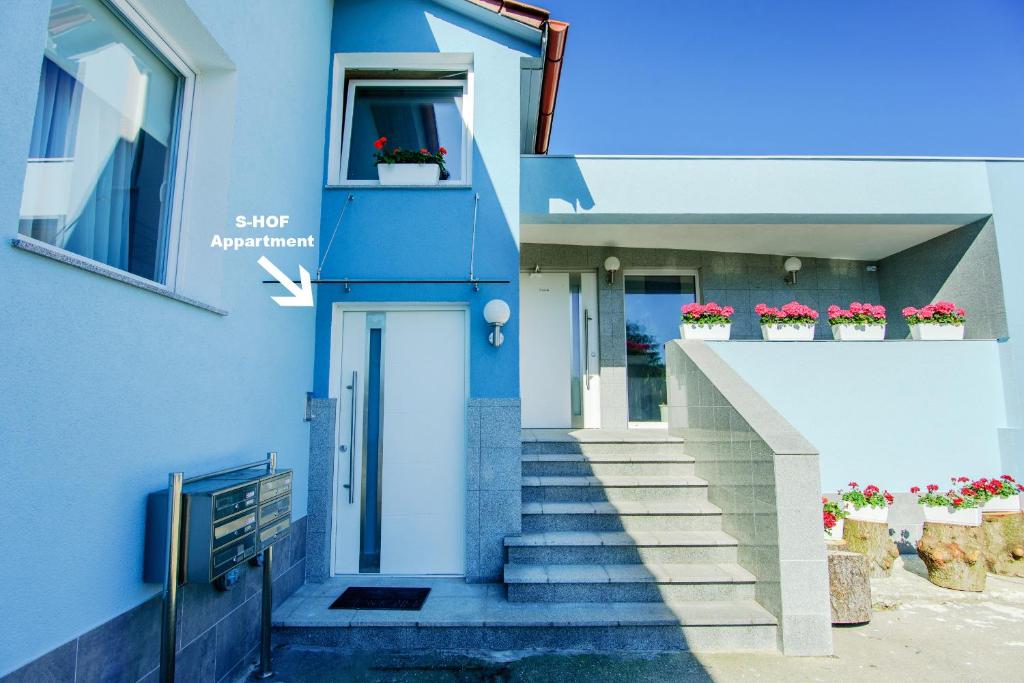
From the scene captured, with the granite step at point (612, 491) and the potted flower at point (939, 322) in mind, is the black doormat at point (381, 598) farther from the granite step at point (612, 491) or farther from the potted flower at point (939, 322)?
the potted flower at point (939, 322)

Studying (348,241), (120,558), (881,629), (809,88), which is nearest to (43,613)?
(120,558)

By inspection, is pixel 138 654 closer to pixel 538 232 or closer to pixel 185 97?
pixel 185 97

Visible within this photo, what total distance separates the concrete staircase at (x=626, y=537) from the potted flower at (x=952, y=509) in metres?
2.31

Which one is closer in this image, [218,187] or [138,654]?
[138,654]

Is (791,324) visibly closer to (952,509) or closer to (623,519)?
(952,509)

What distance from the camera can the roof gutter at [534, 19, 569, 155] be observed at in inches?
189

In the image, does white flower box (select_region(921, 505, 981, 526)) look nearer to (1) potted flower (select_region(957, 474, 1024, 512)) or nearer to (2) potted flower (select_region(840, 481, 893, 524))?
(1) potted flower (select_region(957, 474, 1024, 512))

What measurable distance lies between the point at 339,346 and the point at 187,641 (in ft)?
8.03

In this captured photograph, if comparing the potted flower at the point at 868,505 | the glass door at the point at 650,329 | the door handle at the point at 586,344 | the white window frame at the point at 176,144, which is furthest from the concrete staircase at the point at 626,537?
the white window frame at the point at 176,144

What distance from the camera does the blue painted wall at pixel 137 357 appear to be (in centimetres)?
181

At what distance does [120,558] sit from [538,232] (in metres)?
5.30

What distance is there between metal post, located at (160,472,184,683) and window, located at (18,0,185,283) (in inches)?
44.5

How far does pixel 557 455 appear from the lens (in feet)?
17.1

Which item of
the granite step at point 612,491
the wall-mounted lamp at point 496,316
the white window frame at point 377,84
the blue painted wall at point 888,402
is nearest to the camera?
the wall-mounted lamp at point 496,316
